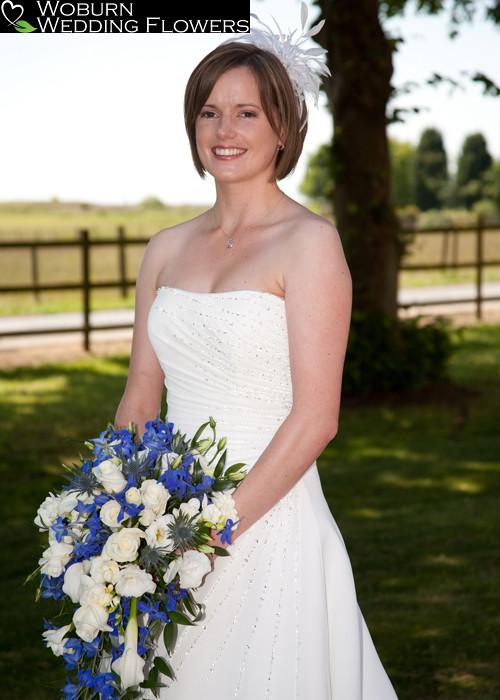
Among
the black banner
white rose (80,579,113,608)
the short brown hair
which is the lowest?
white rose (80,579,113,608)

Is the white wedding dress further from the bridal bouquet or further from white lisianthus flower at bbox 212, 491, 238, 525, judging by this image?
white lisianthus flower at bbox 212, 491, 238, 525

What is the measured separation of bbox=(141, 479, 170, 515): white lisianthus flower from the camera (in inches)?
95.8

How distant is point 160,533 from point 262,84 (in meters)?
1.42

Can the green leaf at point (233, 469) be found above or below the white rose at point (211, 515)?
above

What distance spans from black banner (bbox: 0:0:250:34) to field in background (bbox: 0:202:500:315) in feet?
16.3

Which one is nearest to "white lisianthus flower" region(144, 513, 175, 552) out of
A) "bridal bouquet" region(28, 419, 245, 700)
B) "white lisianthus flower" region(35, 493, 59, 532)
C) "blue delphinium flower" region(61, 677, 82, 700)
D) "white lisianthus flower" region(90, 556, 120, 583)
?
"bridal bouquet" region(28, 419, 245, 700)

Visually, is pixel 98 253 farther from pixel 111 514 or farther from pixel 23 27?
pixel 111 514

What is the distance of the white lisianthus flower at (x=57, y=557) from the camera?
8.45 ft

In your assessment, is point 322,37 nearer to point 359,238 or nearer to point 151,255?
point 359,238

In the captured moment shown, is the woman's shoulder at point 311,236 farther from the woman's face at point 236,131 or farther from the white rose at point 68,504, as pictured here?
the white rose at point 68,504

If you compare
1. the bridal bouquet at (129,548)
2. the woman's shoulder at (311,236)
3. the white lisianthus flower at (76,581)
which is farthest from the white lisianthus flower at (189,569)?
the woman's shoulder at (311,236)

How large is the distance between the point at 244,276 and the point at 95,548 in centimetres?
95

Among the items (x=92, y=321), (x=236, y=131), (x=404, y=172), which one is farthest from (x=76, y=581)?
(x=404, y=172)

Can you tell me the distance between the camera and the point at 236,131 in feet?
9.18
